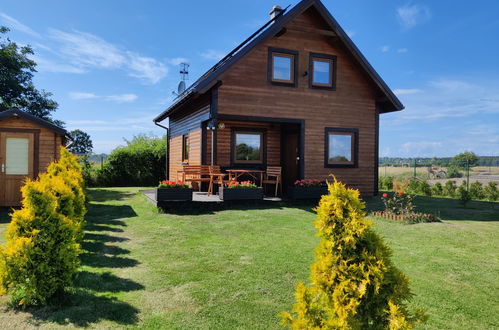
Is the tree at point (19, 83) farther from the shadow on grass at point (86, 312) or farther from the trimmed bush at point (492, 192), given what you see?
the trimmed bush at point (492, 192)

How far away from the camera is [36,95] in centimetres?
2392

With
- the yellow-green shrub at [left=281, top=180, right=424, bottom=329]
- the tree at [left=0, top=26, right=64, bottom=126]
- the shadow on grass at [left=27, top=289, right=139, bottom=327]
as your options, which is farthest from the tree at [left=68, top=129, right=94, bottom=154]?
the yellow-green shrub at [left=281, top=180, right=424, bottom=329]

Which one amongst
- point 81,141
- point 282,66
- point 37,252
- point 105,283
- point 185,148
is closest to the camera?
point 37,252

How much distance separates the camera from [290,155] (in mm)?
12617

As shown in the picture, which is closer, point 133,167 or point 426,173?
point 133,167

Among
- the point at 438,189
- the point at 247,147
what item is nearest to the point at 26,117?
the point at 247,147

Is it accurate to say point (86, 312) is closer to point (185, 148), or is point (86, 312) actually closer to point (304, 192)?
point (304, 192)

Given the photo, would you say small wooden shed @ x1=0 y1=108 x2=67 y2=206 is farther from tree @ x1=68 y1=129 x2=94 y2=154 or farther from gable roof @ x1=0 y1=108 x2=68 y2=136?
tree @ x1=68 y1=129 x2=94 y2=154

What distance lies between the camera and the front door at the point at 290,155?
12.3 metres

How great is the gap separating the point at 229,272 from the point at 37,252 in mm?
2177

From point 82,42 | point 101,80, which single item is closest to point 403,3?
point 82,42

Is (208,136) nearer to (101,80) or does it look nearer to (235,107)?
(235,107)

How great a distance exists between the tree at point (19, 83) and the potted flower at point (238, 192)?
64.7ft

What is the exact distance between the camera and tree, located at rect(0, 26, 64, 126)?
21297mm
